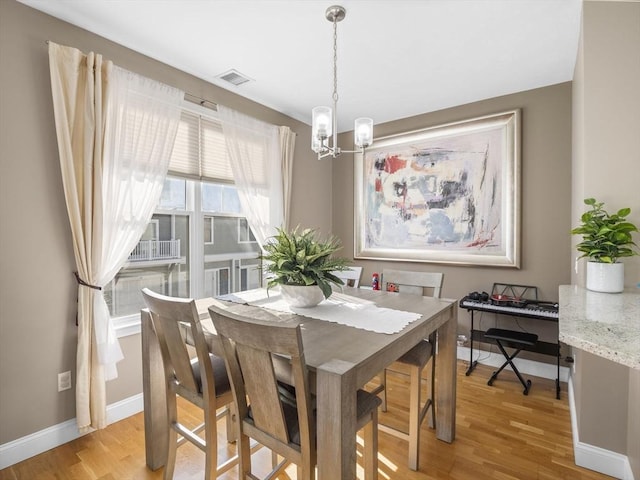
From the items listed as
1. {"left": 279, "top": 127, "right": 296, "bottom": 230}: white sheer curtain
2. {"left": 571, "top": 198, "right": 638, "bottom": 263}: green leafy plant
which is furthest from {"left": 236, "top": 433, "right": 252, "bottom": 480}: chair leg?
{"left": 279, "top": 127, "right": 296, "bottom": 230}: white sheer curtain

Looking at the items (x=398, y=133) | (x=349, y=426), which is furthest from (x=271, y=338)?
(x=398, y=133)

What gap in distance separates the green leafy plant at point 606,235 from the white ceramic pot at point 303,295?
1.45m

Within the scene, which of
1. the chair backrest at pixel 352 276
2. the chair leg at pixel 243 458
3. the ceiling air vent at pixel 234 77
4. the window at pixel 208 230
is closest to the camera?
the chair leg at pixel 243 458

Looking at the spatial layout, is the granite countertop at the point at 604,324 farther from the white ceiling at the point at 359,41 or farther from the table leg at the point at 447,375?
the white ceiling at the point at 359,41

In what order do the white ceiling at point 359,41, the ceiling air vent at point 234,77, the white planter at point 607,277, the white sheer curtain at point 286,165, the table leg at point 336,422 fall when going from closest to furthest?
the table leg at point 336,422 < the white planter at point 607,277 < the white ceiling at point 359,41 < the ceiling air vent at point 234,77 < the white sheer curtain at point 286,165

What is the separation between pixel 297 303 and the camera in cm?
194

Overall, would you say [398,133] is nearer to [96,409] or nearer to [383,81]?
[383,81]

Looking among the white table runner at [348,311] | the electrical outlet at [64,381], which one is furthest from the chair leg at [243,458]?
the electrical outlet at [64,381]

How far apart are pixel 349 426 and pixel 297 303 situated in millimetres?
916

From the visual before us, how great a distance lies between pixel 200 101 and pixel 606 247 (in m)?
3.06

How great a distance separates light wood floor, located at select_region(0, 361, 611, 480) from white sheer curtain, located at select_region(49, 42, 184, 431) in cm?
22

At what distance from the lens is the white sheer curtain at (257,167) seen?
3.16 m

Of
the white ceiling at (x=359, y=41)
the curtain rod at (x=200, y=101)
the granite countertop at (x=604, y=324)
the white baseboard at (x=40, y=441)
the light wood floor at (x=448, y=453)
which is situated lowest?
the light wood floor at (x=448, y=453)

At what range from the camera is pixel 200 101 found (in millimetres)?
2910
